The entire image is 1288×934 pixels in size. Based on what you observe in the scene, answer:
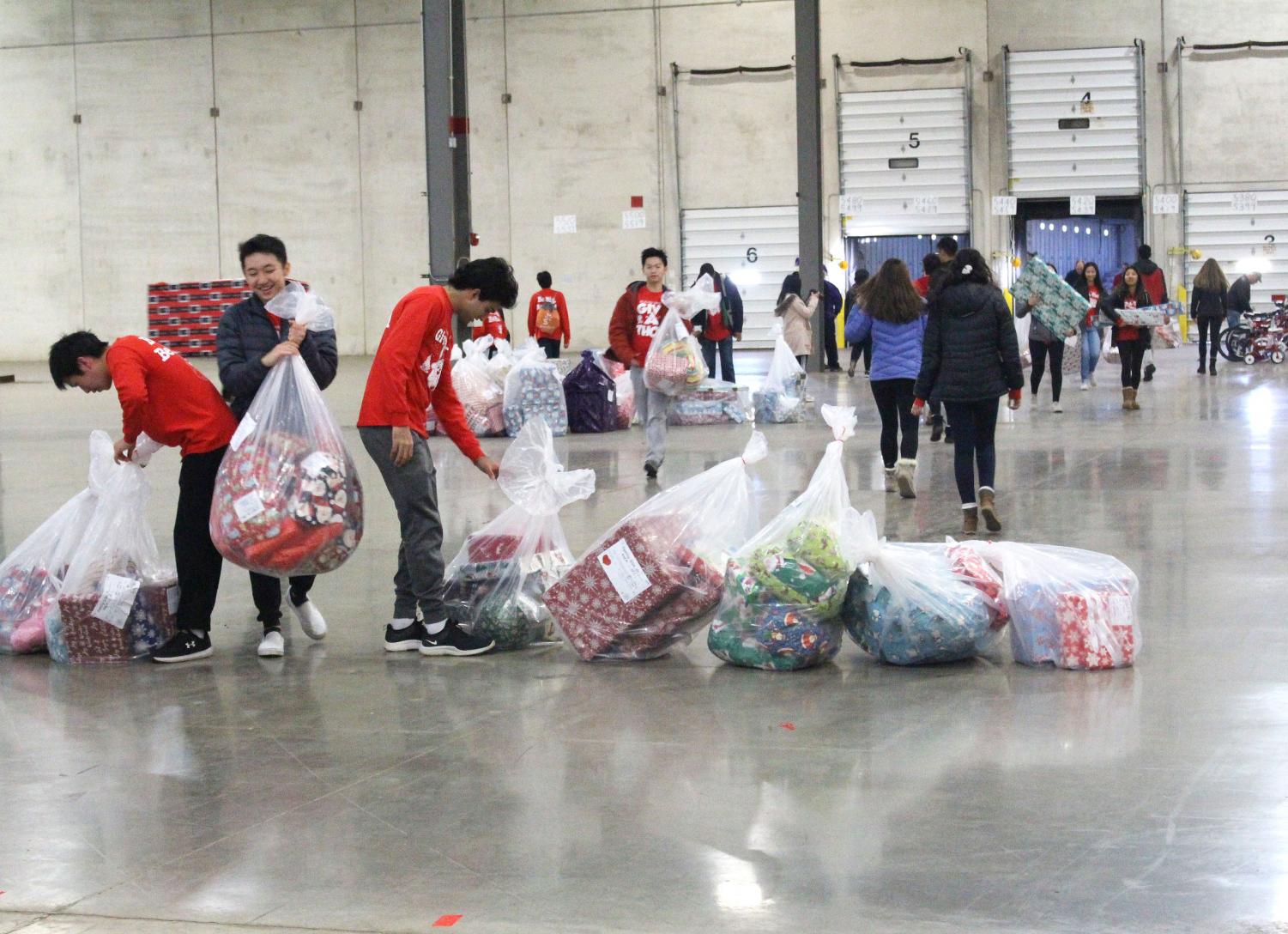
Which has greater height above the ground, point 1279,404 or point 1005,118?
point 1005,118

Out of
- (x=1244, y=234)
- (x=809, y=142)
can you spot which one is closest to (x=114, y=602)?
(x=809, y=142)

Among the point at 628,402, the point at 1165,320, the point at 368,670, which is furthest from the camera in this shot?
the point at 1165,320

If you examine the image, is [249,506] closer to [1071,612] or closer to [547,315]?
[1071,612]

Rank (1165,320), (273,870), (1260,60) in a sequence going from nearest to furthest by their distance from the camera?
(273,870) < (1165,320) < (1260,60)

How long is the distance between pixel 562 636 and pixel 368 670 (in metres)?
0.73

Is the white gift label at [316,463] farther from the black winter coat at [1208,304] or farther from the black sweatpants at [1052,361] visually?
the black winter coat at [1208,304]

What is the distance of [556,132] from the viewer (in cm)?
2902

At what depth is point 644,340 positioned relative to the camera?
11109 millimetres

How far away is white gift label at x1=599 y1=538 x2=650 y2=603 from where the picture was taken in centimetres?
540

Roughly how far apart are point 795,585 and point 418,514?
57.1 inches

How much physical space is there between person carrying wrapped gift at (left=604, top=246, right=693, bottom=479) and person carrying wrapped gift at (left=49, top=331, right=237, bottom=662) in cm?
515

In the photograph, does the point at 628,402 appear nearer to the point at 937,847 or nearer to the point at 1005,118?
the point at 937,847

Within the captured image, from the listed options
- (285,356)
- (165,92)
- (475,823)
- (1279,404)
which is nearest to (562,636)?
(285,356)

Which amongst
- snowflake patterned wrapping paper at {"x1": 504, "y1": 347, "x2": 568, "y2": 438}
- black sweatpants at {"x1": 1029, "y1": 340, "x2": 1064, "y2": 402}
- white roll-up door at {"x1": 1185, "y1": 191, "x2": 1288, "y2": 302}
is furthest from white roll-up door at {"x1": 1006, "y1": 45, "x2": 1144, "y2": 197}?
snowflake patterned wrapping paper at {"x1": 504, "y1": 347, "x2": 568, "y2": 438}
